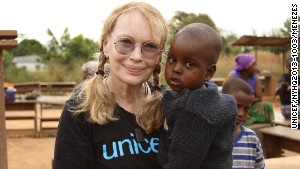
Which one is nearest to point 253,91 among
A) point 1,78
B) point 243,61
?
point 243,61

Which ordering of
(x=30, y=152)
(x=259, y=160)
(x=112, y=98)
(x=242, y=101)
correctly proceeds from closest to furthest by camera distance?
1. (x=112, y=98)
2. (x=259, y=160)
3. (x=242, y=101)
4. (x=30, y=152)

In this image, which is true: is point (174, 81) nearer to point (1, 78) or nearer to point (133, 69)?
point (133, 69)

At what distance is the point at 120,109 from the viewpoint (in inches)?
67.6

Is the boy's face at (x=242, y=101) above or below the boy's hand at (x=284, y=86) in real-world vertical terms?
above

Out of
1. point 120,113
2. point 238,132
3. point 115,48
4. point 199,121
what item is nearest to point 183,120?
point 199,121

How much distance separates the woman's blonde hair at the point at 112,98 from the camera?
64.6 inches

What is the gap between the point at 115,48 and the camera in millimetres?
1690

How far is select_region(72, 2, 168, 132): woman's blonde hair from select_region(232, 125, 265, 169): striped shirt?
100 cm

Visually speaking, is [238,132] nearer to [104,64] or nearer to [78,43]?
[104,64]

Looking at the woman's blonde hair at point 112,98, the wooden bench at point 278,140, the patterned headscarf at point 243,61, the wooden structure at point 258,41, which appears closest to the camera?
the woman's blonde hair at point 112,98

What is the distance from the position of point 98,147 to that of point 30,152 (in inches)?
318

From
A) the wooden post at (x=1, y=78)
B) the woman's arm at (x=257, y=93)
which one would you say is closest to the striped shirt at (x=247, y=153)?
the wooden post at (x=1, y=78)

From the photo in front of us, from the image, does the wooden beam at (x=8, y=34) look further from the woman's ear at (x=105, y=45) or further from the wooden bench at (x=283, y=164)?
the wooden bench at (x=283, y=164)

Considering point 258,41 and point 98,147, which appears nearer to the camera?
point 98,147
